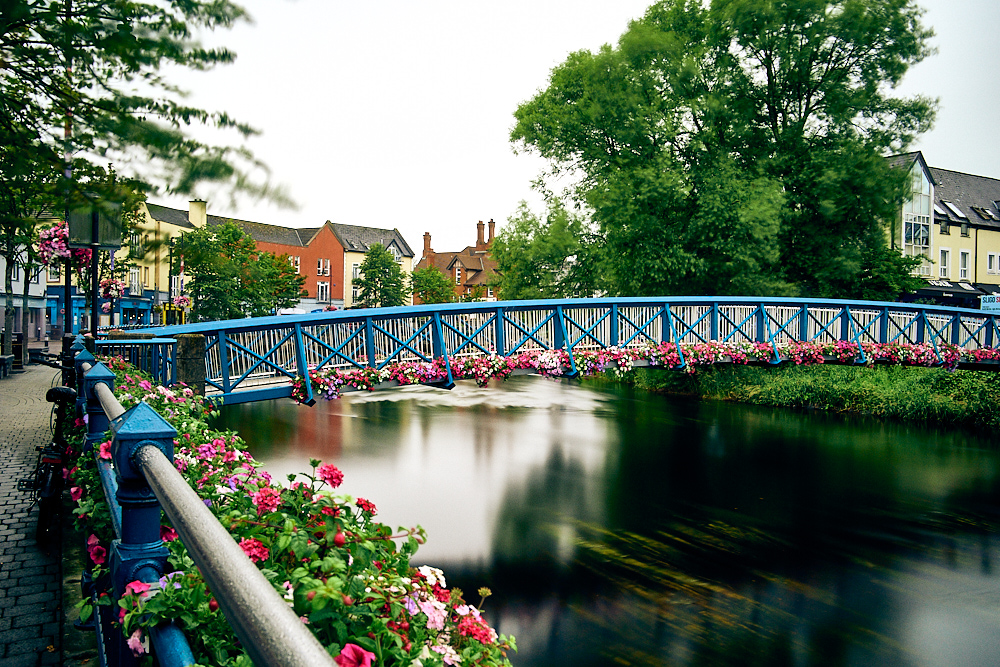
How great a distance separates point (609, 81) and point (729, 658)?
21418 millimetres

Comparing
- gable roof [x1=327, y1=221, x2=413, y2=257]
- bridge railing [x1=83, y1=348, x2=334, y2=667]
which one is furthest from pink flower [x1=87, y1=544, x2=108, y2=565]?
gable roof [x1=327, y1=221, x2=413, y2=257]

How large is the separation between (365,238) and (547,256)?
5856 centimetres

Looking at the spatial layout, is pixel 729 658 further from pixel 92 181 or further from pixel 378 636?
pixel 92 181

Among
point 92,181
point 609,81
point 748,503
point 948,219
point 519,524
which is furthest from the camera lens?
point 948,219

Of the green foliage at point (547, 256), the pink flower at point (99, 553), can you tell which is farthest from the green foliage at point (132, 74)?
the green foliage at point (547, 256)

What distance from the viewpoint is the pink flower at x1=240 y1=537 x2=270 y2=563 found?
228 centimetres

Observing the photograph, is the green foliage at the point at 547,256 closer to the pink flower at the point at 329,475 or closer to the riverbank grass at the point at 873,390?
the riverbank grass at the point at 873,390

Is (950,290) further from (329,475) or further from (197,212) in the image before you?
(197,212)

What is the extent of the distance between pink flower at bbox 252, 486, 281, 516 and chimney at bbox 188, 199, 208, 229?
1.21 meters

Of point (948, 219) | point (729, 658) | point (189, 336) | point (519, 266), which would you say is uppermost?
point (948, 219)

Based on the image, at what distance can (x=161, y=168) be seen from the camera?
6.10 feet

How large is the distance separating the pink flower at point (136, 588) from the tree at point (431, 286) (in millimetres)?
74440

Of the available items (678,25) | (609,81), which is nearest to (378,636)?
(609,81)

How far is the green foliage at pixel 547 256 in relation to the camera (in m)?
28.2
